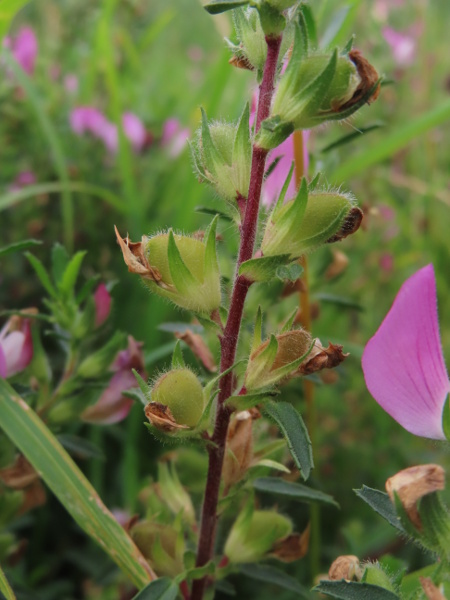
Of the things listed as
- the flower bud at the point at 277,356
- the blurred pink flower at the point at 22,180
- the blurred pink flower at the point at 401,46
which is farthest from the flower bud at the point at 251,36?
the blurred pink flower at the point at 401,46

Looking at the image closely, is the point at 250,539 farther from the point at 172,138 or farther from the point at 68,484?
the point at 172,138

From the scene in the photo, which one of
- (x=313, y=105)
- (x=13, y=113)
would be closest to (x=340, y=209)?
(x=313, y=105)

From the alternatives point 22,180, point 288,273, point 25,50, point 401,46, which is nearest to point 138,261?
point 288,273

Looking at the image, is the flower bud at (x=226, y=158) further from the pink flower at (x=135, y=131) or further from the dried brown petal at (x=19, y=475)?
the pink flower at (x=135, y=131)

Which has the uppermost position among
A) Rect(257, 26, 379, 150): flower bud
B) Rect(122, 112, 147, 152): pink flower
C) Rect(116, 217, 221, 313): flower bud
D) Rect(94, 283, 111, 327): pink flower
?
Rect(257, 26, 379, 150): flower bud

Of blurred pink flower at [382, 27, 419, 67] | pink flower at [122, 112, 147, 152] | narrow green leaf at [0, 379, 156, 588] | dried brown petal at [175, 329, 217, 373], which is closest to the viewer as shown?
narrow green leaf at [0, 379, 156, 588]

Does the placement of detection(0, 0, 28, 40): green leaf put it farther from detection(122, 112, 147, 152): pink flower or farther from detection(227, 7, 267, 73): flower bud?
detection(122, 112, 147, 152): pink flower

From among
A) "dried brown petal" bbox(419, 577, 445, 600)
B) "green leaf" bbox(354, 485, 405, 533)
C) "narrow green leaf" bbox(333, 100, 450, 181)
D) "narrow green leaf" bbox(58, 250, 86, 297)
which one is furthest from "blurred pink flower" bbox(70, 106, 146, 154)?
"dried brown petal" bbox(419, 577, 445, 600)

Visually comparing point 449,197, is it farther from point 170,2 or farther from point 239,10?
point 170,2

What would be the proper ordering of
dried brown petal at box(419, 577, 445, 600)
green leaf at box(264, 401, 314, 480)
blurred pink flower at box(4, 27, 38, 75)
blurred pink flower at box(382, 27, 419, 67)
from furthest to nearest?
blurred pink flower at box(382, 27, 419, 67) < blurred pink flower at box(4, 27, 38, 75) < green leaf at box(264, 401, 314, 480) < dried brown petal at box(419, 577, 445, 600)
